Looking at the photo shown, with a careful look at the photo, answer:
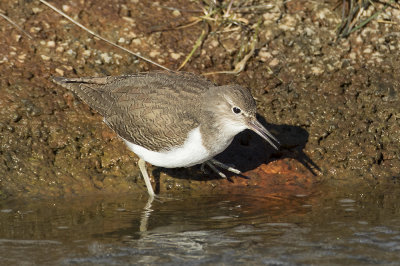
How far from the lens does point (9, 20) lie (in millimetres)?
8281

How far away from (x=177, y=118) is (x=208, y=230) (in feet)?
4.05

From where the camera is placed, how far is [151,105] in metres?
6.72

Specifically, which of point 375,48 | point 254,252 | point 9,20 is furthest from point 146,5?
point 254,252

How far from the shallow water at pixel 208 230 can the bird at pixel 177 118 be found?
56cm

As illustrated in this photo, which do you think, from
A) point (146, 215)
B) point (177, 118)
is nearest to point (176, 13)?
point (177, 118)

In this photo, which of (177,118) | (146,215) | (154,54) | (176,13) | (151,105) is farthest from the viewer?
(176,13)

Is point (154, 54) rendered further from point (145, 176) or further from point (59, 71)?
point (145, 176)

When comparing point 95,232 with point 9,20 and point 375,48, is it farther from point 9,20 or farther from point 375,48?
point 375,48

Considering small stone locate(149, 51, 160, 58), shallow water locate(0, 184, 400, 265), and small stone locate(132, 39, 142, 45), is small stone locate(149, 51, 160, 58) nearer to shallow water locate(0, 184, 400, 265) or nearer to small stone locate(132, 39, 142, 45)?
small stone locate(132, 39, 142, 45)

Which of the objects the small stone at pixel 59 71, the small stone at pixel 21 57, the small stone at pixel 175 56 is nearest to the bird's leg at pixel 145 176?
the small stone at pixel 59 71

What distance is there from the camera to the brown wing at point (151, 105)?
21.7 feet

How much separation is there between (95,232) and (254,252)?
1.46m

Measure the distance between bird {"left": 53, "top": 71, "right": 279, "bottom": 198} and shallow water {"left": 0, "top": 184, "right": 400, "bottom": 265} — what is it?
556mm

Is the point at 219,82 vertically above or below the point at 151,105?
above
